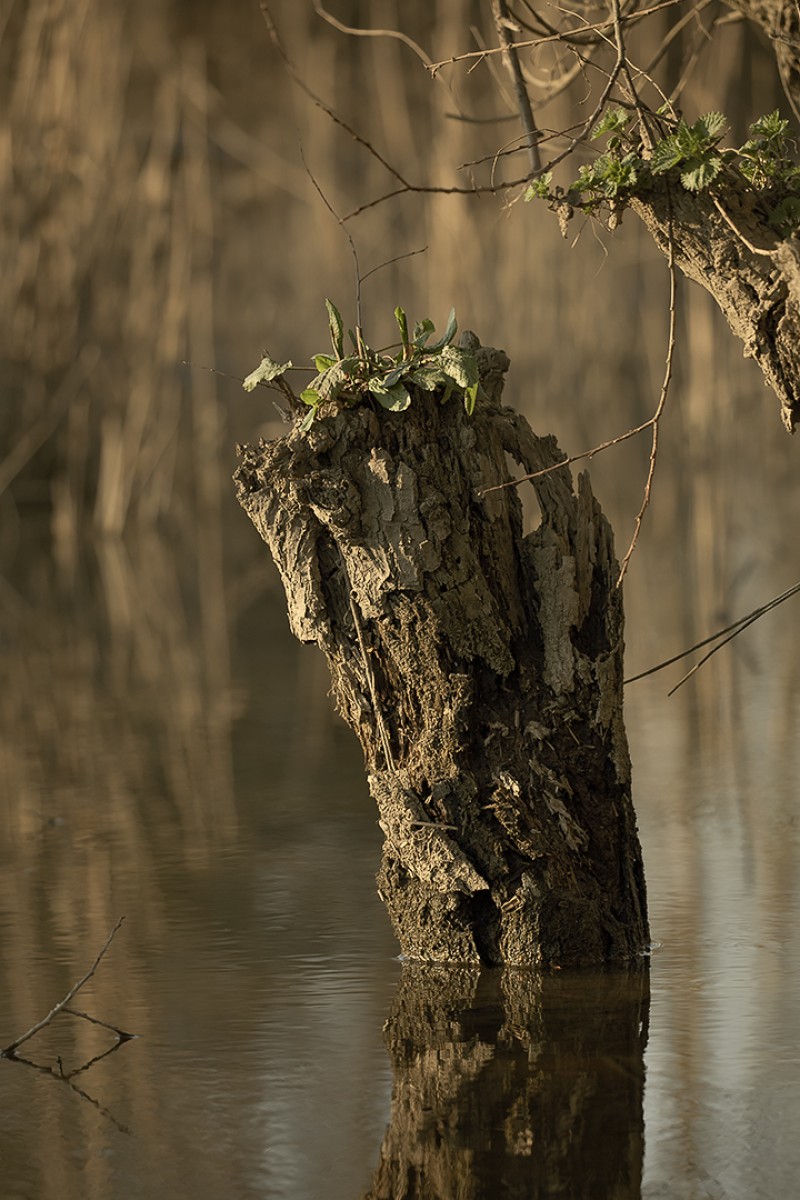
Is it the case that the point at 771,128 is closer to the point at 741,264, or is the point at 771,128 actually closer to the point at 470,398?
the point at 741,264

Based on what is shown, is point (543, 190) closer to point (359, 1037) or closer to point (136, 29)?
point (359, 1037)

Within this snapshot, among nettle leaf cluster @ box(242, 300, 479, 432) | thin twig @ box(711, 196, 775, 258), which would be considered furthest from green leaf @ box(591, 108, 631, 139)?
nettle leaf cluster @ box(242, 300, 479, 432)

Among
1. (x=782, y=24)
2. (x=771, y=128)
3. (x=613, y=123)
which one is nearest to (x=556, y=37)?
(x=613, y=123)

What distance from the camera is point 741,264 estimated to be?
171 centimetres

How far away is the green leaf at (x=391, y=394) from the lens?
1.80m

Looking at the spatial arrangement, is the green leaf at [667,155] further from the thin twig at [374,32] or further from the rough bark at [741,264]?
the thin twig at [374,32]

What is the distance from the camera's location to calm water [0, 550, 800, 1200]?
54.4 inches

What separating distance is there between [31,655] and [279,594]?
1062 millimetres

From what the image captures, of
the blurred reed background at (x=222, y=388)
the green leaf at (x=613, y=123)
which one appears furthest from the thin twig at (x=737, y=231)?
the blurred reed background at (x=222, y=388)

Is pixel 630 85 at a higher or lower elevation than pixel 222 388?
lower

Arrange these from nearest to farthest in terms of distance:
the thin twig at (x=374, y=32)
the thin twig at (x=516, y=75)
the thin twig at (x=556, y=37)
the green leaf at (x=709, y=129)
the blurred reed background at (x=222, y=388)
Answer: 1. the green leaf at (x=709, y=129)
2. the thin twig at (x=556, y=37)
3. the thin twig at (x=516, y=75)
4. the thin twig at (x=374, y=32)
5. the blurred reed background at (x=222, y=388)

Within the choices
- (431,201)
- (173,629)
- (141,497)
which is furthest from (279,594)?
(431,201)

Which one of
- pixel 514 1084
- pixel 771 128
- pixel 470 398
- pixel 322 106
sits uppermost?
pixel 322 106

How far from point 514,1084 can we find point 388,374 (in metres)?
0.71
